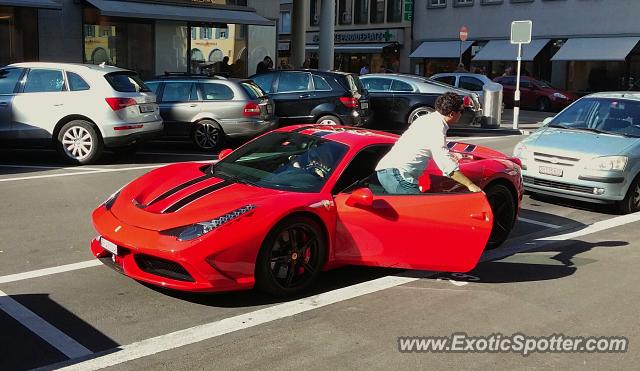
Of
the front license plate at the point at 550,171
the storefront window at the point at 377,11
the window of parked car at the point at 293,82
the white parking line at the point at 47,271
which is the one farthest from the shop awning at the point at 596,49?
the white parking line at the point at 47,271

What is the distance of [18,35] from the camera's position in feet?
62.0

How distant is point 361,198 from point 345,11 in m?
45.2

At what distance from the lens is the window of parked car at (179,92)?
13836mm

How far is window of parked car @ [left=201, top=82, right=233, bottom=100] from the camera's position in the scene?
13.8 metres

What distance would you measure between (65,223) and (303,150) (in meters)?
3.20

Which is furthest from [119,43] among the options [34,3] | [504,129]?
[504,129]

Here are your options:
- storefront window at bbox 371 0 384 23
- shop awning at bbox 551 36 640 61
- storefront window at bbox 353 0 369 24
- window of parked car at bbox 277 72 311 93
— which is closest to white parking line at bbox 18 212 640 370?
window of parked car at bbox 277 72 311 93

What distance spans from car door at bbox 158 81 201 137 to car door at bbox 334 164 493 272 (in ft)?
28.7

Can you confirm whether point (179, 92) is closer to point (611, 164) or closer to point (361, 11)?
point (611, 164)

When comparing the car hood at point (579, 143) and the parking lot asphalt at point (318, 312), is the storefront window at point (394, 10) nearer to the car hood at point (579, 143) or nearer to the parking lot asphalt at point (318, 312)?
the car hood at point (579, 143)

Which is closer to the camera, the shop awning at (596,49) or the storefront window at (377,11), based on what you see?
the shop awning at (596,49)

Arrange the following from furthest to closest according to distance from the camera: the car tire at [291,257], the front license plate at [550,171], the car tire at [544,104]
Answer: the car tire at [544,104], the front license plate at [550,171], the car tire at [291,257]

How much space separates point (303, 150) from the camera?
19.7ft

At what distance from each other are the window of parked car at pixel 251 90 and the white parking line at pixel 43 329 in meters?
9.11
